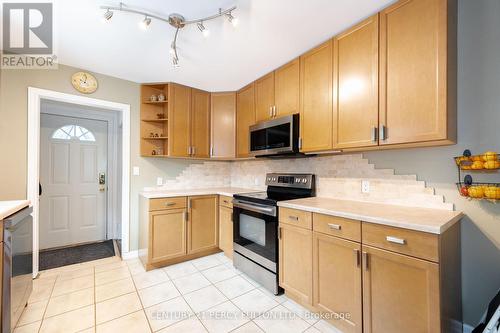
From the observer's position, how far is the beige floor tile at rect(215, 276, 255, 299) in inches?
81.4

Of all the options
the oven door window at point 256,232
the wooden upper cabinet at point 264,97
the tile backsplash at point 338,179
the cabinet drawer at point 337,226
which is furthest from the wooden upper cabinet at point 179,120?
the cabinet drawer at point 337,226

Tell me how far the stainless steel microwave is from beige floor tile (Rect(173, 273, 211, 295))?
154cm

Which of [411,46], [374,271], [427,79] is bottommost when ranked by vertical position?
[374,271]

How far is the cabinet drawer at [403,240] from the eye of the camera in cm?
111

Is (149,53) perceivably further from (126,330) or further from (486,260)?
(486,260)

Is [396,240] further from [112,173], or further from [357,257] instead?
[112,173]

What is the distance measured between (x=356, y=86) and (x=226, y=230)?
86.0 inches

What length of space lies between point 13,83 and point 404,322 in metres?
3.84

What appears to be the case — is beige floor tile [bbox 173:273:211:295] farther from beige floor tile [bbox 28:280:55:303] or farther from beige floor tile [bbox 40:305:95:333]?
beige floor tile [bbox 28:280:55:303]

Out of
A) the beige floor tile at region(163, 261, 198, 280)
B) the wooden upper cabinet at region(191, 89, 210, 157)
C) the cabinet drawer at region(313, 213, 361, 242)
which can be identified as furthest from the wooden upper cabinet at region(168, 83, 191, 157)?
the cabinet drawer at region(313, 213, 361, 242)

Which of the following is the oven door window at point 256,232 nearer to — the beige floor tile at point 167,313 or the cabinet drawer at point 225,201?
the cabinet drawer at point 225,201

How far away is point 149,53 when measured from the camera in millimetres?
2164

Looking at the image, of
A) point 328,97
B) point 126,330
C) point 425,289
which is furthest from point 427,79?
point 126,330

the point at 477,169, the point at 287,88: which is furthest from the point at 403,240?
the point at 287,88
